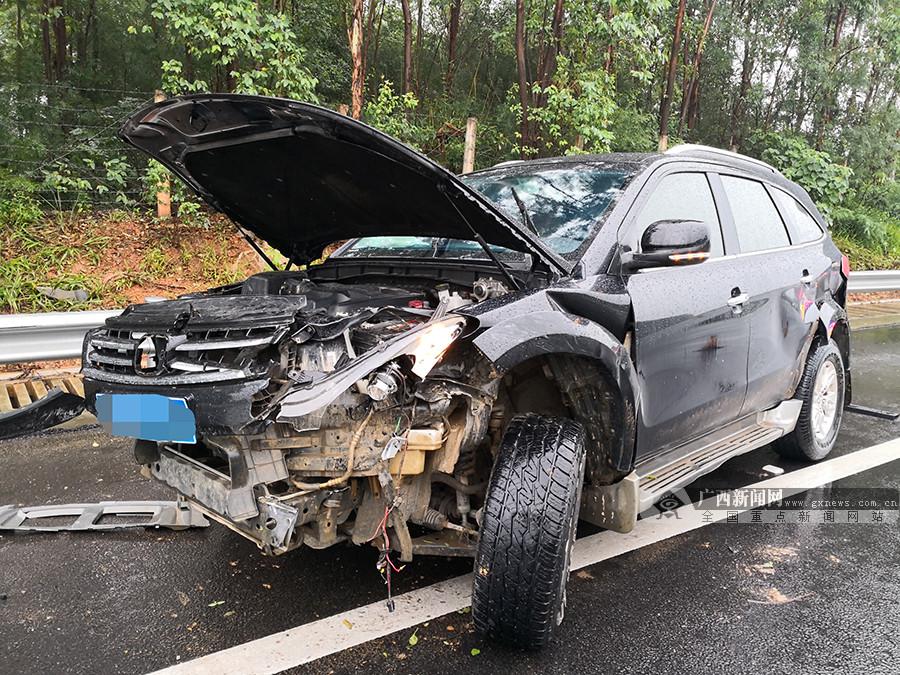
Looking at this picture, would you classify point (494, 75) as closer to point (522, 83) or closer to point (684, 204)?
point (522, 83)

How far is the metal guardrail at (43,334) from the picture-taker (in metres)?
4.52

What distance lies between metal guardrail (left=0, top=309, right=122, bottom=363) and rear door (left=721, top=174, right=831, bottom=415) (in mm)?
4033

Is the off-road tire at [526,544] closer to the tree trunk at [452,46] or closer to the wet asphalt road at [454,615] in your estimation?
the wet asphalt road at [454,615]

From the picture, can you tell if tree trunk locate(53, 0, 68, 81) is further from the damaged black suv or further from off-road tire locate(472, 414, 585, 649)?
off-road tire locate(472, 414, 585, 649)

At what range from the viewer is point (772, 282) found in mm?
3557

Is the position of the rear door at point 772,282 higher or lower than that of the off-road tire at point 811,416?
higher

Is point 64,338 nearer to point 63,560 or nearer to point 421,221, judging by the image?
point 63,560

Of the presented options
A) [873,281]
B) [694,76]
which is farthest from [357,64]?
[694,76]

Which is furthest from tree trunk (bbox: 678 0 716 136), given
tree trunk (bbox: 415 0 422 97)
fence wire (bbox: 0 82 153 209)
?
fence wire (bbox: 0 82 153 209)

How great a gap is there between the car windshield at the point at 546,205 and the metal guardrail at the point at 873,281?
887 cm

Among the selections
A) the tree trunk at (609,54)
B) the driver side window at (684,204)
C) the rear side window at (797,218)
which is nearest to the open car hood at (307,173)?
the driver side window at (684,204)

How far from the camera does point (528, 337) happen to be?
7.37 ft

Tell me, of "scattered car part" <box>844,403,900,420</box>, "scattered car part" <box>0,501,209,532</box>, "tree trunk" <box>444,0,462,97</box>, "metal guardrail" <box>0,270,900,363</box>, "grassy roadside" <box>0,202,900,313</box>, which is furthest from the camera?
"tree trunk" <box>444,0,462,97</box>

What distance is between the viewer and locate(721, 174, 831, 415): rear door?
135 inches
